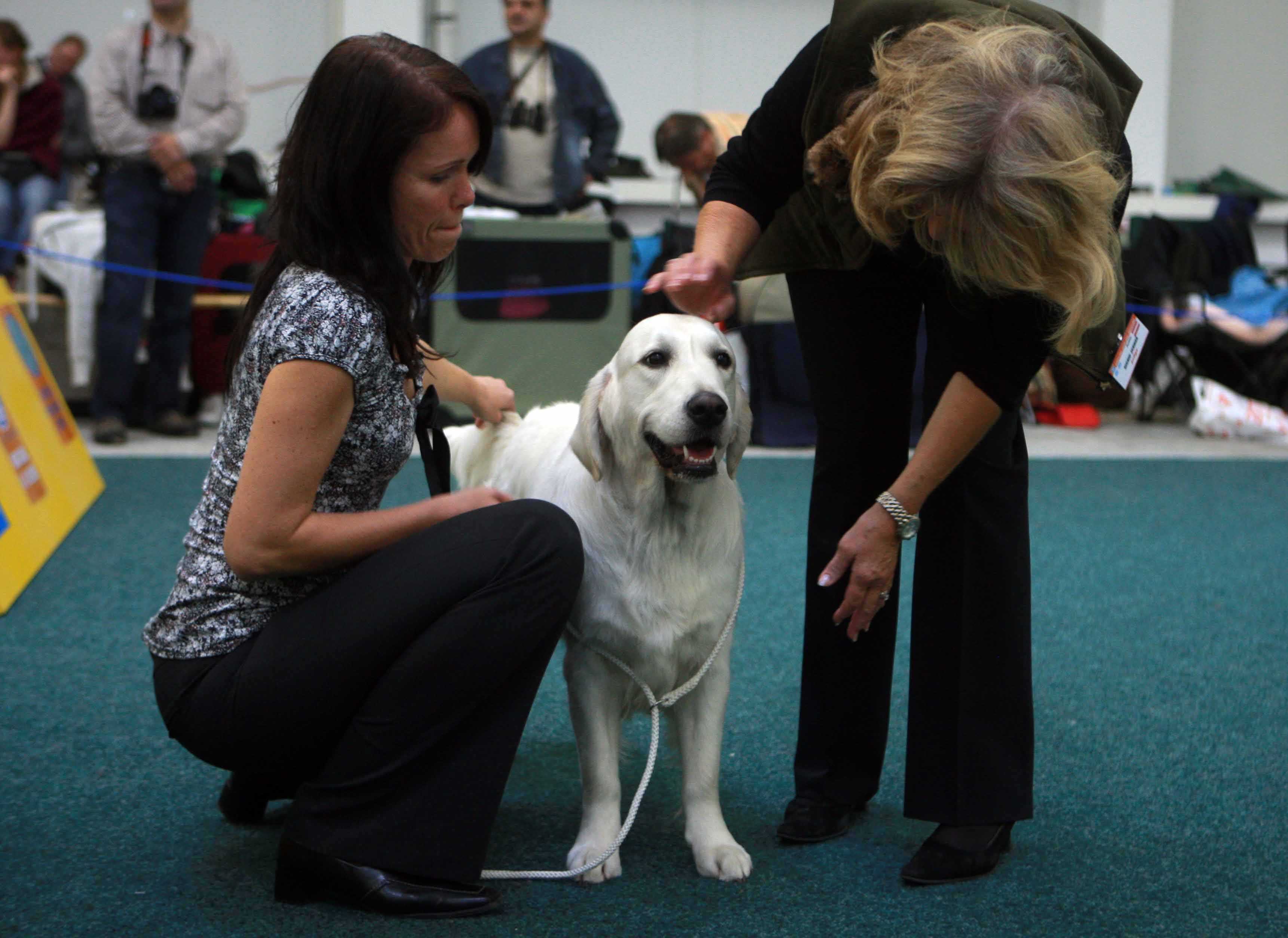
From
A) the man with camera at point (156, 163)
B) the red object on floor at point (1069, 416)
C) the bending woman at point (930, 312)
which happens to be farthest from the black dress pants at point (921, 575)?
the red object on floor at point (1069, 416)

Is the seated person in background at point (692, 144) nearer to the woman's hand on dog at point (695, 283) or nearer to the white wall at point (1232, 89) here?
the woman's hand on dog at point (695, 283)

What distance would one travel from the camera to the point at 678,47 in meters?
9.68

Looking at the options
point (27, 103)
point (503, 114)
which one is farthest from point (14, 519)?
point (27, 103)

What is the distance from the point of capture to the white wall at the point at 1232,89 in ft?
33.0

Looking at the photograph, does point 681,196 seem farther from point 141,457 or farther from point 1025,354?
point 1025,354

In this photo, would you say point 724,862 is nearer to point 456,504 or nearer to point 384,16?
point 456,504

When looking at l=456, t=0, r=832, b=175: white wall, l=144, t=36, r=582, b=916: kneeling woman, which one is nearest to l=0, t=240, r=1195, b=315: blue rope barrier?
l=456, t=0, r=832, b=175: white wall

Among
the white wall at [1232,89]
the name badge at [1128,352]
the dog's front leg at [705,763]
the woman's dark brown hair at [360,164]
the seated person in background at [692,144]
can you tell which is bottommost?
the dog's front leg at [705,763]

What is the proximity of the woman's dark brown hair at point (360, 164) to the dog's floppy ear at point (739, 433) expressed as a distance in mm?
538

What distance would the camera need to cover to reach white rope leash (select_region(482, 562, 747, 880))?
6.01ft

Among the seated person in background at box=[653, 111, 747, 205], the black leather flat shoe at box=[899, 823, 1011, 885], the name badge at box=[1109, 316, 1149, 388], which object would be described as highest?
the seated person in background at box=[653, 111, 747, 205]

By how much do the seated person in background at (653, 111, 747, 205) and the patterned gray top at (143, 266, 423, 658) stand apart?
4.26m

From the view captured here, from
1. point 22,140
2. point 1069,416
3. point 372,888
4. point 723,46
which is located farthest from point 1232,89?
point 372,888

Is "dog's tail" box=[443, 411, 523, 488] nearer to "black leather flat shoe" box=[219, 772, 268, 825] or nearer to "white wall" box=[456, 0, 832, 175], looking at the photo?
"black leather flat shoe" box=[219, 772, 268, 825]
